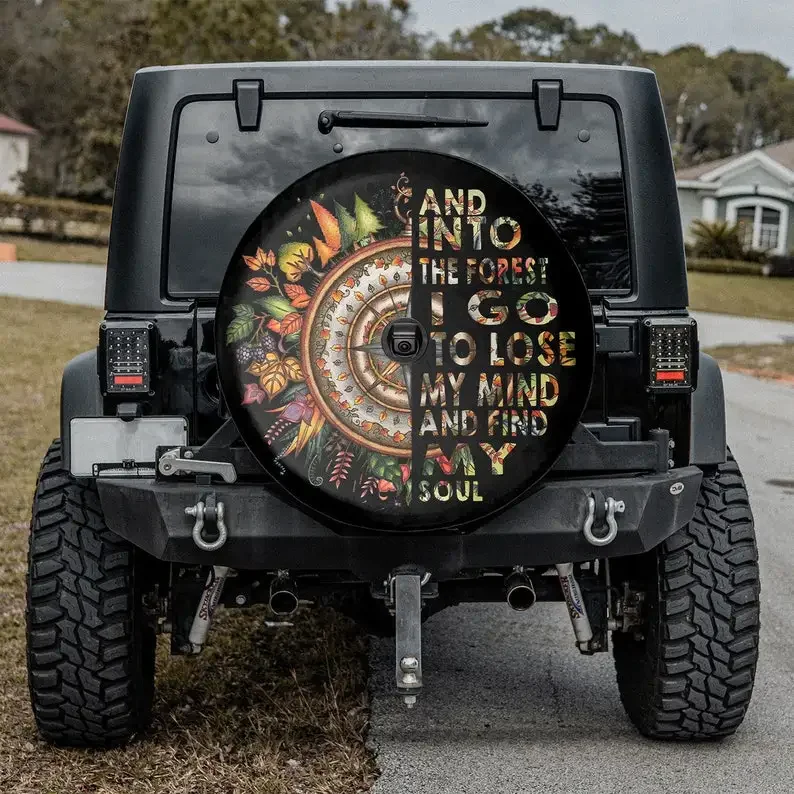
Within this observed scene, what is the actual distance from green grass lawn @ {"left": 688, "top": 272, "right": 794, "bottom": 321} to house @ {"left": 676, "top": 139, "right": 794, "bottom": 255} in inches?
350

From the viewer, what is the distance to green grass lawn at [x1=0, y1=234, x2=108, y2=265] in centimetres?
3541

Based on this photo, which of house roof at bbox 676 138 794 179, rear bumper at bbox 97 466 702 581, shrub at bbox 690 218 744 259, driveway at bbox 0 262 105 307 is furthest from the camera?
house roof at bbox 676 138 794 179

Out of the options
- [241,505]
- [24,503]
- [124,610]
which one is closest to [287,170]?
[241,505]

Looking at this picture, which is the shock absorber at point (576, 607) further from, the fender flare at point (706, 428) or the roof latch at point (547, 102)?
the roof latch at point (547, 102)

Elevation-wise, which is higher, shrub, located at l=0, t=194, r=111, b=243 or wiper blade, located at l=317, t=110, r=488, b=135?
wiper blade, located at l=317, t=110, r=488, b=135

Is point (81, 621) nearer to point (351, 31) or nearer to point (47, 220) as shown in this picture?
point (47, 220)

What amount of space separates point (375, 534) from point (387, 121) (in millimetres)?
1260

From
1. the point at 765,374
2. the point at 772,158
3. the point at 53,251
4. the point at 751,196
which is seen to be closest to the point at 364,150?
the point at 765,374

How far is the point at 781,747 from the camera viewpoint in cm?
430

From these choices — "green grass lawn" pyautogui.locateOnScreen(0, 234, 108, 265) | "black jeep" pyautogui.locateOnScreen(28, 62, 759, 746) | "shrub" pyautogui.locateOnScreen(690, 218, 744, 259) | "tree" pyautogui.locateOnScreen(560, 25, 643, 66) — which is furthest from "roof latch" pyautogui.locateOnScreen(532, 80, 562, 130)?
"tree" pyautogui.locateOnScreen(560, 25, 643, 66)

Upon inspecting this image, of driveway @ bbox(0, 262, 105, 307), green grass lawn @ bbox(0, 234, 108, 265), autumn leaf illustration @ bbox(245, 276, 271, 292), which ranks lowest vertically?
driveway @ bbox(0, 262, 105, 307)

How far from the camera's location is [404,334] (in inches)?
132

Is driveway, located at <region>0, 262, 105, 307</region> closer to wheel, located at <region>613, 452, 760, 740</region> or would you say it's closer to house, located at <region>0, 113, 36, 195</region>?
wheel, located at <region>613, 452, 760, 740</region>

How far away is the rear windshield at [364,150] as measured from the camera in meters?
4.01
